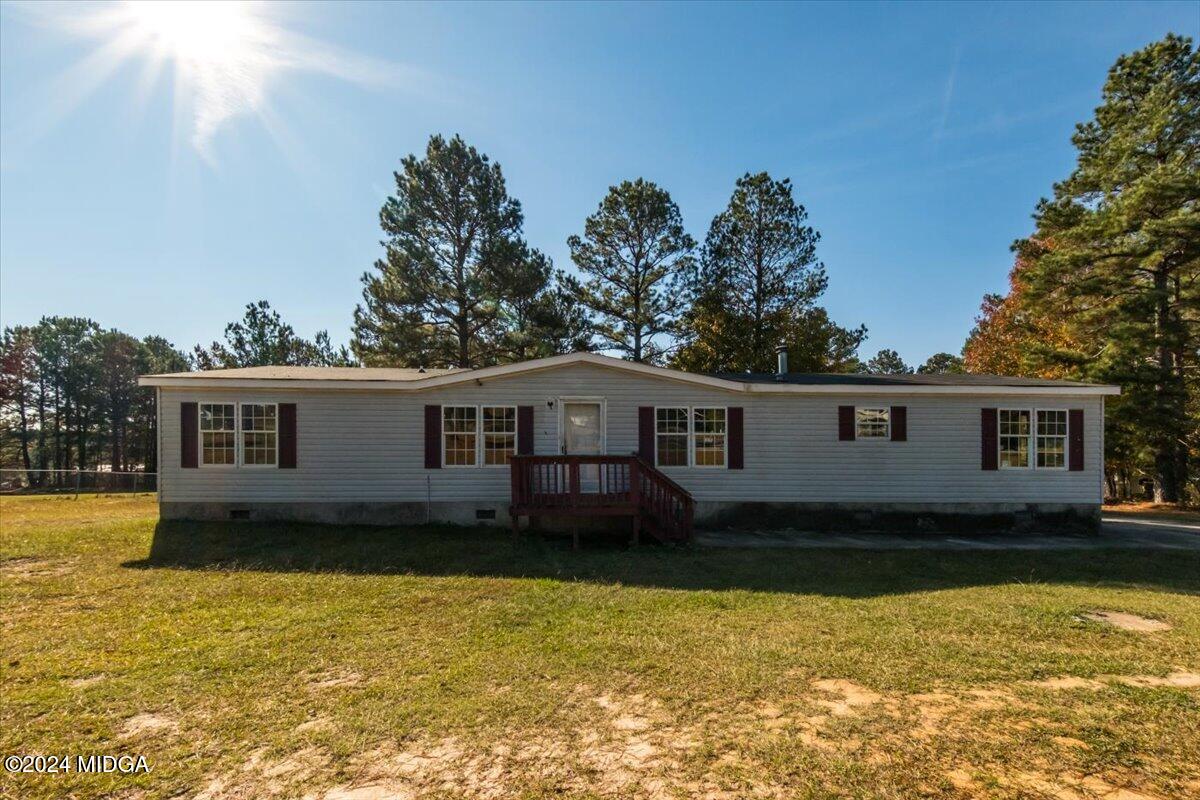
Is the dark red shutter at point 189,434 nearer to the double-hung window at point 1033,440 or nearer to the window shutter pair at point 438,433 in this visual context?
the window shutter pair at point 438,433

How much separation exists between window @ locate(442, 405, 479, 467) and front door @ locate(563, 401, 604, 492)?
1.94m

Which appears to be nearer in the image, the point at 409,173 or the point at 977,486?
the point at 977,486

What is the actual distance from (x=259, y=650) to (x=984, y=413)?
1359 centimetres

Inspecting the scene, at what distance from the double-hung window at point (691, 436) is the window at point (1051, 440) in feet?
23.2

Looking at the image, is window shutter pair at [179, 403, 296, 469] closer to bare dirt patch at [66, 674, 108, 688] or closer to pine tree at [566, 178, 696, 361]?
bare dirt patch at [66, 674, 108, 688]

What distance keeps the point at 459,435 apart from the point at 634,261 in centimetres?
1453

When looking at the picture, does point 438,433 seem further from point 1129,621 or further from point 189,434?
point 1129,621

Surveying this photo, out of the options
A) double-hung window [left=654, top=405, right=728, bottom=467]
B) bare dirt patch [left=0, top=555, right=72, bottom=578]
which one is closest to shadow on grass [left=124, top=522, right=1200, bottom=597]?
bare dirt patch [left=0, top=555, right=72, bottom=578]

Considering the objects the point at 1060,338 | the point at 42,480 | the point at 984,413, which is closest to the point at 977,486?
the point at 984,413

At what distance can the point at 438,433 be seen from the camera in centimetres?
1105

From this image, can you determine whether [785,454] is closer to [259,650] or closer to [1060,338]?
[259,650]

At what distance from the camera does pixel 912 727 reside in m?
3.24

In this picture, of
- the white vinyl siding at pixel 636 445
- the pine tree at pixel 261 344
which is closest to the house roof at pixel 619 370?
the white vinyl siding at pixel 636 445

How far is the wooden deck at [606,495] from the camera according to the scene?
374 inches
